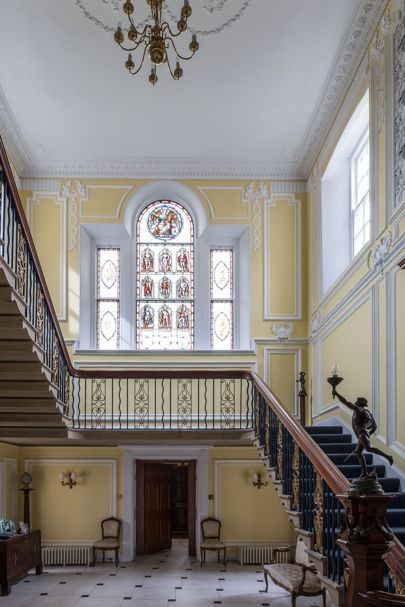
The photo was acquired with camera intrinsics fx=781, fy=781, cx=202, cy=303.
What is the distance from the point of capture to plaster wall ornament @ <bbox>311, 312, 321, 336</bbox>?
12648 mm

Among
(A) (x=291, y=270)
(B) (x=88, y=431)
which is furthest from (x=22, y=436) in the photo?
(A) (x=291, y=270)

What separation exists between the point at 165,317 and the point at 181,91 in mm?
4359

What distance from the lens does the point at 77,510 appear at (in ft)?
45.6

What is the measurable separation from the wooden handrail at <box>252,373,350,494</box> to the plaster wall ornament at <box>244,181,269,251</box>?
17.0ft

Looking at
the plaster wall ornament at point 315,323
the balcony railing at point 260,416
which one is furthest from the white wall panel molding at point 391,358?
the plaster wall ornament at point 315,323

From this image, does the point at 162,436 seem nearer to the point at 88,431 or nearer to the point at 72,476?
the point at 88,431

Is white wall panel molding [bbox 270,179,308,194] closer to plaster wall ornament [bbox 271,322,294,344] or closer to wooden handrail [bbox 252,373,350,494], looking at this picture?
plaster wall ornament [bbox 271,322,294,344]

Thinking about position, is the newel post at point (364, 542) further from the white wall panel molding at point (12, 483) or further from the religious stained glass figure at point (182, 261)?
the religious stained glass figure at point (182, 261)

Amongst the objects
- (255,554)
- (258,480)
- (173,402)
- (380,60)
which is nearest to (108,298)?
(173,402)

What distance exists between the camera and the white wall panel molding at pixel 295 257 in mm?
13734

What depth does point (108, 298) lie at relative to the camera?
1415 centimetres

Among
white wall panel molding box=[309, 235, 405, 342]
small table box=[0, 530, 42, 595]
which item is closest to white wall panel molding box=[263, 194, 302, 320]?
white wall panel molding box=[309, 235, 405, 342]

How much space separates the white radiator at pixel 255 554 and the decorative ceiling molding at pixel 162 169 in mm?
6591

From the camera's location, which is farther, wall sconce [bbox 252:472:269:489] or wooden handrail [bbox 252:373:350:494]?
wall sconce [bbox 252:472:269:489]
